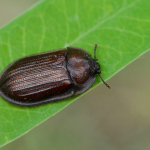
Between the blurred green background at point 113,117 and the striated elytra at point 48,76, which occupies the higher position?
the striated elytra at point 48,76

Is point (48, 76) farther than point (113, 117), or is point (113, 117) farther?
point (113, 117)

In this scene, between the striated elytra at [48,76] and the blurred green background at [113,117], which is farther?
the blurred green background at [113,117]

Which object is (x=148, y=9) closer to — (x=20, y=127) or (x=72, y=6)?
(x=72, y=6)

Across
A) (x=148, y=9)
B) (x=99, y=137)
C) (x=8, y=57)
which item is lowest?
(x=99, y=137)

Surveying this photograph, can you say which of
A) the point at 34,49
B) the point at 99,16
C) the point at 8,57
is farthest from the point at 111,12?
the point at 8,57

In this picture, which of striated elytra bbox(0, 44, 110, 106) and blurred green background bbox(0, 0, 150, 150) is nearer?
striated elytra bbox(0, 44, 110, 106)
